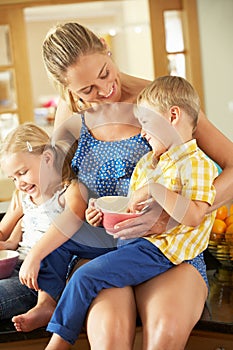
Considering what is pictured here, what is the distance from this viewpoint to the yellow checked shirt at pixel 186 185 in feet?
5.27

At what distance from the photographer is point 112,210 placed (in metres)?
1.68

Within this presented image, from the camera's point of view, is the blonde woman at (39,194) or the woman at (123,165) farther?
the blonde woman at (39,194)

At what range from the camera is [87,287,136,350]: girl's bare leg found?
57.1 inches

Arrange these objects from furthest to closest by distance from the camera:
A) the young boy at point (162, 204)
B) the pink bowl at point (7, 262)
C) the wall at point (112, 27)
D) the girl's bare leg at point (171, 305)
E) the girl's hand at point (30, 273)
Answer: the wall at point (112, 27) < the pink bowl at point (7, 262) < the girl's hand at point (30, 273) < the young boy at point (162, 204) < the girl's bare leg at point (171, 305)

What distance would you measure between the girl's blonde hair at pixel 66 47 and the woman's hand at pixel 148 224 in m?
0.43

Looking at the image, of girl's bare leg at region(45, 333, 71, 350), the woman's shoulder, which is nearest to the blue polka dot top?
the woman's shoulder

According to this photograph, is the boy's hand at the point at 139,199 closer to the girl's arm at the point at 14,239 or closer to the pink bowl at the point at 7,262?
the pink bowl at the point at 7,262

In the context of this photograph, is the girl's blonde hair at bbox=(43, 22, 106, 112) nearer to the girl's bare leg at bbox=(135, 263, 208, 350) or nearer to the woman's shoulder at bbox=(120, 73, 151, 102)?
the woman's shoulder at bbox=(120, 73, 151, 102)

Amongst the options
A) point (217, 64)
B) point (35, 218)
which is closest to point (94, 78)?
point (35, 218)

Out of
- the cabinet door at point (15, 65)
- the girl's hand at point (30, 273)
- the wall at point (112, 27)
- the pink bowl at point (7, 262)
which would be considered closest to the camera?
the girl's hand at point (30, 273)

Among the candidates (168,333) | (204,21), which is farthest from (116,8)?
(168,333)

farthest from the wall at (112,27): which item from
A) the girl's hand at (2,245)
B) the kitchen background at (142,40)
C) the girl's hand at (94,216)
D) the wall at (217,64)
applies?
the girl's hand at (94,216)

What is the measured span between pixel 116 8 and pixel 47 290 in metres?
6.77

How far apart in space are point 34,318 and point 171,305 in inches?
14.6
